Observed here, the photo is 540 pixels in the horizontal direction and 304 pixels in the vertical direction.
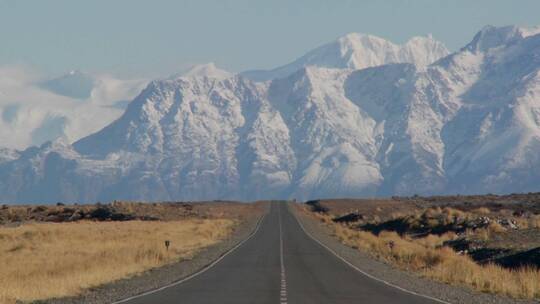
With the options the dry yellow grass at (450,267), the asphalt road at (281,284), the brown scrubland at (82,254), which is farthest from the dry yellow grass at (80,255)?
the dry yellow grass at (450,267)

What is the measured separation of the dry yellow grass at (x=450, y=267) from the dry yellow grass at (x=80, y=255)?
35.6 feet

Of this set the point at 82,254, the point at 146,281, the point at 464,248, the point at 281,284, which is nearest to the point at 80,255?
the point at 82,254

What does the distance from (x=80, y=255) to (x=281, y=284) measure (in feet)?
67.6

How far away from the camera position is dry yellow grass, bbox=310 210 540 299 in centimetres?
3981

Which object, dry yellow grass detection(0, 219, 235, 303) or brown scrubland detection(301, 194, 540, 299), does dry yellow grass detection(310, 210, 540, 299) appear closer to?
brown scrubland detection(301, 194, 540, 299)

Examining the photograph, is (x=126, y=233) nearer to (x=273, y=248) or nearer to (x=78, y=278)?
(x=273, y=248)

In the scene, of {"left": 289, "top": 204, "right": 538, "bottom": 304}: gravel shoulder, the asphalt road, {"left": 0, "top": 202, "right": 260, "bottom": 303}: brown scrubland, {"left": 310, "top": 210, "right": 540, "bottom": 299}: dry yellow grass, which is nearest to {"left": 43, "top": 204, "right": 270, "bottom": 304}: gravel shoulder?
{"left": 0, "top": 202, "right": 260, "bottom": 303}: brown scrubland

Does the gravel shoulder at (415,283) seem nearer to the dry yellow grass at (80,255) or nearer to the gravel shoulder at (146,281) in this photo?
the gravel shoulder at (146,281)

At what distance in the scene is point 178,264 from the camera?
5278 cm

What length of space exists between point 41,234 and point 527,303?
47.0 metres

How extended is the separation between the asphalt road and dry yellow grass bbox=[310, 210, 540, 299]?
3.29 metres

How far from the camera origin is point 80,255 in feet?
187

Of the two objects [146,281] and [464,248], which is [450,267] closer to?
[146,281]

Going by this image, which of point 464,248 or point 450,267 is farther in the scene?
point 464,248
